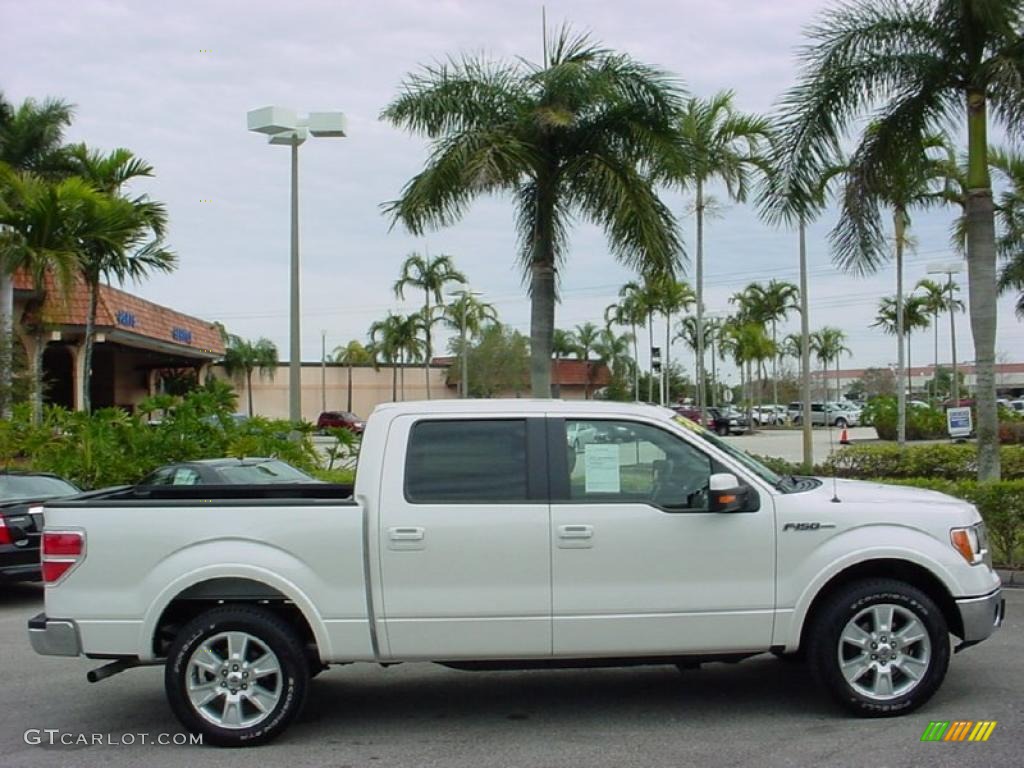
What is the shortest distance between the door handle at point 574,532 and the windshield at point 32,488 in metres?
7.65

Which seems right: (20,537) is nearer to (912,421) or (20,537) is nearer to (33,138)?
(33,138)

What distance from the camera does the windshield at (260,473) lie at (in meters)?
13.2

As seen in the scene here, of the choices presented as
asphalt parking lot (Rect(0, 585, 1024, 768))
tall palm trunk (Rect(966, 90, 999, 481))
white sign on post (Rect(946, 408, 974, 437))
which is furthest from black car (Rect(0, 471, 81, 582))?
white sign on post (Rect(946, 408, 974, 437))

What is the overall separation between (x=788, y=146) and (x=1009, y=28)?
9.96 ft

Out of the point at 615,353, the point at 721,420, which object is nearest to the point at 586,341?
the point at 615,353

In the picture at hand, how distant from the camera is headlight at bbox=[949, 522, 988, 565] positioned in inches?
238

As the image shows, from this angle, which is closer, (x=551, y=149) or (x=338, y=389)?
(x=551, y=149)

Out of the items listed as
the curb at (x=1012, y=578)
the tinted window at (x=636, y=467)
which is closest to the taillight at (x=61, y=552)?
the tinted window at (x=636, y=467)

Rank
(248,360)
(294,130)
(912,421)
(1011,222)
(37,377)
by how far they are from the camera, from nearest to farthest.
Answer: (294,130), (37,377), (1011,222), (912,421), (248,360)

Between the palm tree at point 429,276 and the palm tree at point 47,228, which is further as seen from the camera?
the palm tree at point 429,276

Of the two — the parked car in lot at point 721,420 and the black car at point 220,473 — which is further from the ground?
the parked car in lot at point 721,420

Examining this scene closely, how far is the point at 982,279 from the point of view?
13516mm

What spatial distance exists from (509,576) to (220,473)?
26.8ft

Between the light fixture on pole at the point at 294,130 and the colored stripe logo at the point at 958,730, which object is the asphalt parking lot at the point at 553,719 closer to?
the colored stripe logo at the point at 958,730
